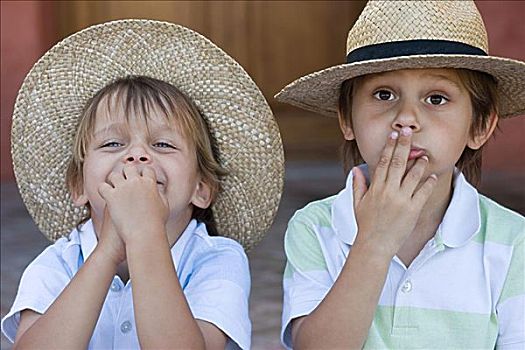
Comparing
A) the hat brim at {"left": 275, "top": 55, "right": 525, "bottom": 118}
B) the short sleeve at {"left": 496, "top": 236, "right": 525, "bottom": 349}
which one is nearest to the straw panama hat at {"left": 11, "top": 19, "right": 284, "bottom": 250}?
the hat brim at {"left": 275, "top": 55, "right": 525, "bottom": 118}

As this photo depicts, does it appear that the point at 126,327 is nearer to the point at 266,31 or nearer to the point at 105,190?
the point at 105,190

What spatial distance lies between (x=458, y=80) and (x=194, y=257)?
66 cm

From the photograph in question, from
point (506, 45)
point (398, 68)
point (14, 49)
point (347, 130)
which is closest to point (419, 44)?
point (398, 68)

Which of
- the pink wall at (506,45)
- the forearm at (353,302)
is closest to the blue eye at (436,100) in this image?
the forearm at (353,302)

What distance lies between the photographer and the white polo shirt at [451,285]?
2184mm

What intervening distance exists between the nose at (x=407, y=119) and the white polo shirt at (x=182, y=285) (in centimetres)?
46

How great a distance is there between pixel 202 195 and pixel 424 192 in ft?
1.69

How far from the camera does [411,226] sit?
2127mm

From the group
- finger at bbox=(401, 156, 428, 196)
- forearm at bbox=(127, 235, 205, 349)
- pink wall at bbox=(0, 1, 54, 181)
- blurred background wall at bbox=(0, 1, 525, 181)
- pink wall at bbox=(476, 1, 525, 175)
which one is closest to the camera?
forearm at bbox=(127, 235, 205, 349)

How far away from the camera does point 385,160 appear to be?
7.02 feet

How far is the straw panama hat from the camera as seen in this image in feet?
7.96

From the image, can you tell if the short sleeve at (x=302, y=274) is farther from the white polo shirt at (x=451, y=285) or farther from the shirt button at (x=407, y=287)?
the shirt button at (x=407, y=287)

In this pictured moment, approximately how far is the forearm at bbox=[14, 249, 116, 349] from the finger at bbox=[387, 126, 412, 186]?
1.90ft

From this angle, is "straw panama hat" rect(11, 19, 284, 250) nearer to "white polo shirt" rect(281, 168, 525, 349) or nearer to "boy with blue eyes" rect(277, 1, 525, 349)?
"boy with blue eyes" rect(277, 1, 525, 349)
